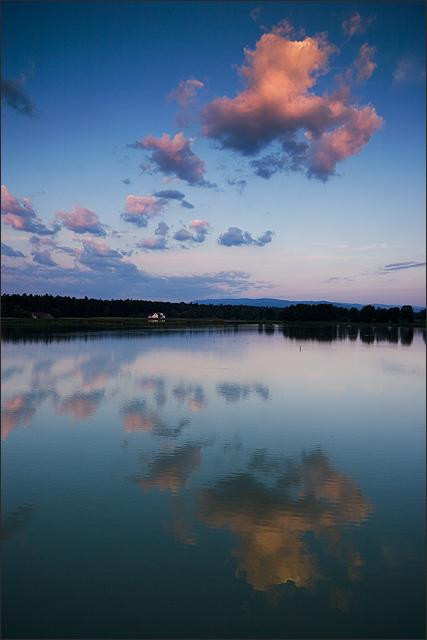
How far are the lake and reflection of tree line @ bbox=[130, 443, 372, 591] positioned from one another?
4cm

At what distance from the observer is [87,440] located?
14773mm

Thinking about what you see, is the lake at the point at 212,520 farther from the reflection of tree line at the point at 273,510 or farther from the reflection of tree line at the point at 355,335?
the reflection of tree line at the point at 355,335

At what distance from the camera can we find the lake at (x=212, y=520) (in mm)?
6551

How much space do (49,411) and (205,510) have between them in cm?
1124

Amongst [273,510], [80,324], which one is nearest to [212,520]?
[273,510]

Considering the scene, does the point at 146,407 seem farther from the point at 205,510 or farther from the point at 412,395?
the point at 412,395

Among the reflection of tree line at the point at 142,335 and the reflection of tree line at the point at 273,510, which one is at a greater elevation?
the reflection of tree line at the point at 142,335

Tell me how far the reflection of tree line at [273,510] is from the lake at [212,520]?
0.04 metres

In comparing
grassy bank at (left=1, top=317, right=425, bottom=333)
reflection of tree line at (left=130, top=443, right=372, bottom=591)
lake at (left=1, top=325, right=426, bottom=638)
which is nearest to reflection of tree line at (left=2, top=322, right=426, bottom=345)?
grassy bank at (left=1, top=317, right=425, bottom=333)

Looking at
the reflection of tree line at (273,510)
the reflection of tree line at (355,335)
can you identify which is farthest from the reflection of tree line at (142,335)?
the reflection of tree line at (273,510)

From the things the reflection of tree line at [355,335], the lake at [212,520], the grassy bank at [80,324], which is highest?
the grassy bank at [80,324]

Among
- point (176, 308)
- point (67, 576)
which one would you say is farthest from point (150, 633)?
point (176, 308)

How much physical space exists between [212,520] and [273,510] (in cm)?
137

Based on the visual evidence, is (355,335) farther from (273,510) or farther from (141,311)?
(141,311)
